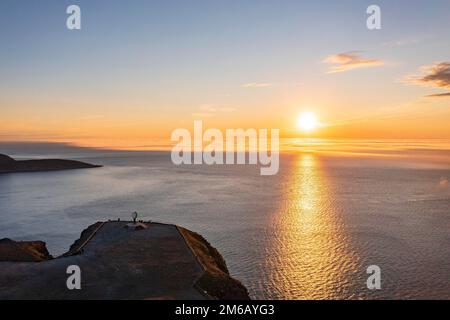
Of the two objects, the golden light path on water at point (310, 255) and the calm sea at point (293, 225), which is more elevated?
the calm sea at point (293, 225)

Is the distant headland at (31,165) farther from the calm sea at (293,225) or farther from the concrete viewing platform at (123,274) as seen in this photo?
the concrete viewing platform at (123,274)

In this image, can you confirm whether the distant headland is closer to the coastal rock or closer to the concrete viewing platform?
the coastal rock

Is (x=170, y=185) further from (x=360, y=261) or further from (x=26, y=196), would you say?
(x=360, y=261)

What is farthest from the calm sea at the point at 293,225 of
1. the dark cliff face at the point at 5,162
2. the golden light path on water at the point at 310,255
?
the dark cliff face at the point at 5,162

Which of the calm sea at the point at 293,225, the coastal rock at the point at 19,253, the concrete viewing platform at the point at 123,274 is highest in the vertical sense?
the concrete viewing platform at the point at 123,274

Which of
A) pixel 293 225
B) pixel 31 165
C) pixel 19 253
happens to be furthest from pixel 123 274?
pixel 31 165

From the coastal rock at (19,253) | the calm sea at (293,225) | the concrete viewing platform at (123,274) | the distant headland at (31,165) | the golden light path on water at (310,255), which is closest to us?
the concrete viewing platform at (123,274)

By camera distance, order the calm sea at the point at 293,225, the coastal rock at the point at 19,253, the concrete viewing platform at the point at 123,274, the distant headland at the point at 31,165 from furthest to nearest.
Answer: the distant headland at the point at 31,165 < the calm sea at the point at 293,225 < the coastal rock at the point at 19,253 < the concrete viewing platform at the point at 123,274

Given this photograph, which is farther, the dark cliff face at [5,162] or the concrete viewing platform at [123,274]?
the dark cliff face at [5,162]
